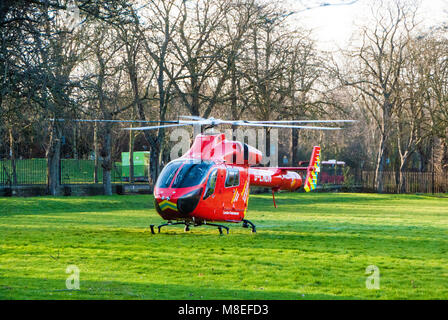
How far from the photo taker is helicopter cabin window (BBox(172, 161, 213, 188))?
704 inches

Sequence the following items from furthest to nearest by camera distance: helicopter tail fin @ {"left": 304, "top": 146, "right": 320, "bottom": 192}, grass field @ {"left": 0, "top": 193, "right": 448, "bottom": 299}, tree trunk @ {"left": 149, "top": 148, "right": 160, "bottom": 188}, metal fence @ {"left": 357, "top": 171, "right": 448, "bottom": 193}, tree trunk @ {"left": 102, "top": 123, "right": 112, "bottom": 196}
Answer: metal fence @ {"left": 357, "top": 171, "right": 448, "bottom": 193}, tree trunk @ {"left": 149, "top": 148, "right": 160, "bottom": 188}, tree trunk @ {"left": 102, "top": 123, "right": 112, "bottom": 196}, helicopter tail fin @ {"left": 304, "top": 146, "right": 320, "bottom": 192}, grass field @ {"left": 0, "top": 193, "right": 448, "bottom": 299}

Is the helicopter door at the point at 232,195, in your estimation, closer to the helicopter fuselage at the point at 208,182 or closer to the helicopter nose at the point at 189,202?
the helicopter fuselage at the point at 208,182

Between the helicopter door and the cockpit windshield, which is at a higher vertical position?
the cockpit windshield

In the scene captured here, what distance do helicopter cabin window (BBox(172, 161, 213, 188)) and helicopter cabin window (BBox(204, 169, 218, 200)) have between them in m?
0.27

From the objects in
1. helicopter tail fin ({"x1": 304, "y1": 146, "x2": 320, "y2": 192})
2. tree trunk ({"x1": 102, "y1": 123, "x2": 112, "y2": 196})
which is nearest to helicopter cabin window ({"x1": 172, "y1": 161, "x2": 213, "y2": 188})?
helicopter tail fin ({"x1": 304, "y1": 146, "x2": 320, "y2": 192})

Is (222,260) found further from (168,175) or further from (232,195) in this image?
(232,195)

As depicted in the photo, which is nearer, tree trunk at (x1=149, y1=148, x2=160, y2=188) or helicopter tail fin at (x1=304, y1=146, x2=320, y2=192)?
helicopter tail fin at (x1=304, y1=146, x2=320, y2=192)

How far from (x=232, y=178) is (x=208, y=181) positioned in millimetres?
1531

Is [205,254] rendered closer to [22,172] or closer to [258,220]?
[258,220]

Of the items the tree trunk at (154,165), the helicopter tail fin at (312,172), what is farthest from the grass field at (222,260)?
the tree trunk at (154,165)

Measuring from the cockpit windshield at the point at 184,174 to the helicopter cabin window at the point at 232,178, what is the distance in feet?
3.98

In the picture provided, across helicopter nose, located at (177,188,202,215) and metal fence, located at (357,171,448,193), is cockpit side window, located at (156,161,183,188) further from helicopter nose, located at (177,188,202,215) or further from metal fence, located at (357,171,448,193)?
metal fence, located at (357,171,448,193)
